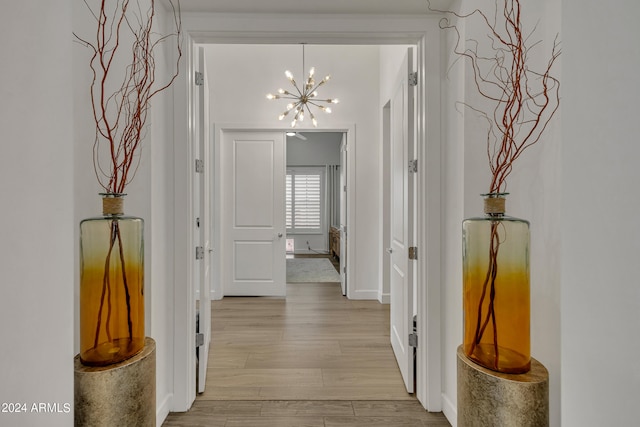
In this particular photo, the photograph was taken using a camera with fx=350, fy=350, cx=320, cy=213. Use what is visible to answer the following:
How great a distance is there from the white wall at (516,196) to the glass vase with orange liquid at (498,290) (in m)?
0.20

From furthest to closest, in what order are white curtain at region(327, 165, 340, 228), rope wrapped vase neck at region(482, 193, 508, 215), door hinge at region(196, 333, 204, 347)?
white curtain at region(327, 165, 340, 228), door hinge at region(196, 333, 204, 347), rope wrapped vase neck at region(482, 193, 508, 215)

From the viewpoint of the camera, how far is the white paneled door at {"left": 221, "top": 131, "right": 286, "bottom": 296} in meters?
4.84

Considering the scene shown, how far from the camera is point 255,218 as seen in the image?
4883 millimetres

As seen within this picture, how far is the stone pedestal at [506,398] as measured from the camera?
1167mm

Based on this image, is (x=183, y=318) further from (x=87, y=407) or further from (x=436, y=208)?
(x=436, y=208)

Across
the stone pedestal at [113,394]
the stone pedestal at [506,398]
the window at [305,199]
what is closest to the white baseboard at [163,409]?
the stone pedestal at [113,394]

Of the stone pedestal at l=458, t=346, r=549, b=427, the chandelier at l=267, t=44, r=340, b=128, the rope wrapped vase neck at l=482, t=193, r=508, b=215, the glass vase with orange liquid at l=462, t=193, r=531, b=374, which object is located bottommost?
the stone pedestal at l=458, t=346, r=549, b=427

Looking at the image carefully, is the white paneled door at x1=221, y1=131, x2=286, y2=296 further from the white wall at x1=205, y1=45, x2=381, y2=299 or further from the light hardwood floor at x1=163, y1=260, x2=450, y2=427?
the light hardwood floor at x1=163, y1=260, x2=450, y2=427

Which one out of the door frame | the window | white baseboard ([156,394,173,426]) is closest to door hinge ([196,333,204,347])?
the door frame

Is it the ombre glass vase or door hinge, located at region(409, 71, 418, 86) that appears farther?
door hinge, located at region(409, 71, 418, 86)

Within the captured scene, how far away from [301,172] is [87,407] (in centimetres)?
861

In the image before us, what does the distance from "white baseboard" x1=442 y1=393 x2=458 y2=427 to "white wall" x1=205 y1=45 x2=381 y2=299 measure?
257 centimetres

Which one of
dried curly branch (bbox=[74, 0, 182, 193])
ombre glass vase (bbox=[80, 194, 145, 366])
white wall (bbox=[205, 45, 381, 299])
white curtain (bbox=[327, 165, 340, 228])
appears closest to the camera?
ombre glass vase (bbox=[80, 194, 145, 366])

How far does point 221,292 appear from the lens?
4.75m
